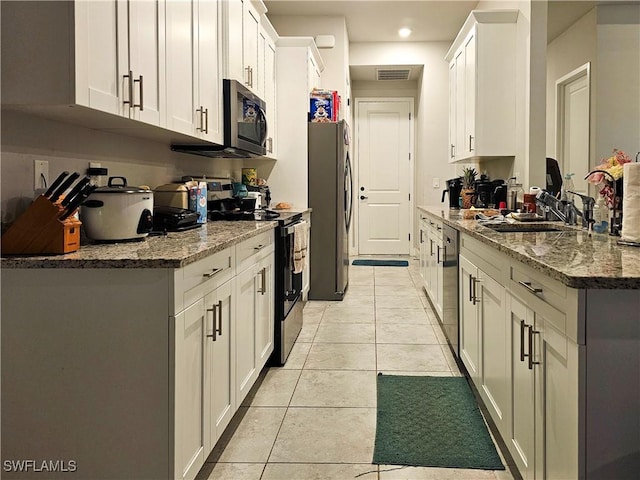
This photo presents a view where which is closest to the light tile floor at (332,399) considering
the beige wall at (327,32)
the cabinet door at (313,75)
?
the cabinet door at (313,75)

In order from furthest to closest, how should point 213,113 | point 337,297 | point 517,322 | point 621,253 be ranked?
point 337,297 < point 213,113 < point 517,322 < point 621,253

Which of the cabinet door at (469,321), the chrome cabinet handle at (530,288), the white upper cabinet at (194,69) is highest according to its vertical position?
the white upper cabinet at (194,69)

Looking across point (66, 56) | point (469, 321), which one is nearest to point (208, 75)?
point (66, 56)

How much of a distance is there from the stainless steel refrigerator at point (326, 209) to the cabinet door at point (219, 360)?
3.04 meters

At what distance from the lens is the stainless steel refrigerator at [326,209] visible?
17.3ft

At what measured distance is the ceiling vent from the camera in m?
7.89

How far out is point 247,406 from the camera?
9.02 ft

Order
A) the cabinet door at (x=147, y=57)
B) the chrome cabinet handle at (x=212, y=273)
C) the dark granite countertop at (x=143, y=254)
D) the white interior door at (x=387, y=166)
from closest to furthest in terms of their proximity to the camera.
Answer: the dark granite countertop at (x=143, y=254) → the chrome cabinet handle at (x=212, y=273) → the cabinet door at (x=147, y=57) → the white interior door at (x=387, y=166)

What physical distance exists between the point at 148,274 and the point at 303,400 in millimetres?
1484

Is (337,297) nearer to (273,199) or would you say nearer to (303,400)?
(273,199)

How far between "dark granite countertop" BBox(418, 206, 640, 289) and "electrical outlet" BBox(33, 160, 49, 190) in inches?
66.0

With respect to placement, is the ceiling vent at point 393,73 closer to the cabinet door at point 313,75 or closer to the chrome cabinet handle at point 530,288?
the cabinet door at point 313,75

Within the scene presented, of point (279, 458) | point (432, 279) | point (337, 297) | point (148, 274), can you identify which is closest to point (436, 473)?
point (279, 458)

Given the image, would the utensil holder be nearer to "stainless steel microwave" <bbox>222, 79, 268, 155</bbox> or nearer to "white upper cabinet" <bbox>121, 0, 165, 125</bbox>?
"white upper cabinet" <bbox>121, 0, 165, 125</bbox>
